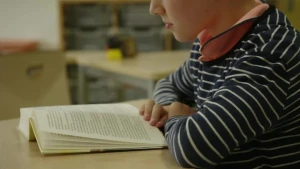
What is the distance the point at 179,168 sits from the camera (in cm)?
77

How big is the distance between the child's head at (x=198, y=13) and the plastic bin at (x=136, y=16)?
2767mm

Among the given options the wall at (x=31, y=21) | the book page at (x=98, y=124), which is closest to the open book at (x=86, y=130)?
the book page at (x=98, y=124)

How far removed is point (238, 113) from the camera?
0.72 m

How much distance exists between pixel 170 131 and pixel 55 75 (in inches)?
43.1

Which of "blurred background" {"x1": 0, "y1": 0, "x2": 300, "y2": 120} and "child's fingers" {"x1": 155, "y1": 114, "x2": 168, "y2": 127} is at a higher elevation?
"child's fingers" {"x1": 155, "y1": 114, "x2": 168, "y2": 127}

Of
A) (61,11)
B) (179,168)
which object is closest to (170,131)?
(179,168)

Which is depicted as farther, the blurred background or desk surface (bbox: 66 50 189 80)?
the blurred background

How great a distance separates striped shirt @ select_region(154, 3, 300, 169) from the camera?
722 millimetres

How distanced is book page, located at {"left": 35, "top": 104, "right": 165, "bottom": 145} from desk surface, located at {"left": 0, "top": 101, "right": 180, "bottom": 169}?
4cm

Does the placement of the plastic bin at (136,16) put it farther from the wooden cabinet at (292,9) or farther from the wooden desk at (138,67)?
the wooden cabinet at (292,9)

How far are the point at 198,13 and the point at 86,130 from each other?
313 mm

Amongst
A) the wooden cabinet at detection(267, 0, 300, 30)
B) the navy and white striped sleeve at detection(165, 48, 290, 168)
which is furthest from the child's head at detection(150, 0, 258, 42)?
the wooden cabinet at detection(267, 0, 300, 30)

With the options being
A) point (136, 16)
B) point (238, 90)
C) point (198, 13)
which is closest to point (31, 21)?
point (136, 16)

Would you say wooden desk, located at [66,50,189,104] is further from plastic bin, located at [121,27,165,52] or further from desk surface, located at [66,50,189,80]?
plastic bin, located at [121,27,165,52]
